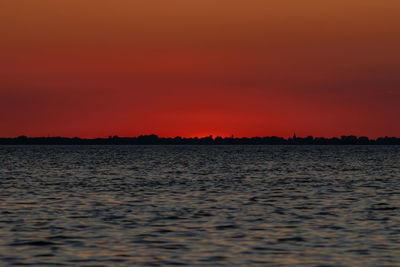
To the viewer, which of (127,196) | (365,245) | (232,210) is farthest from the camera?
(127,196)

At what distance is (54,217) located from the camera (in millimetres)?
35719

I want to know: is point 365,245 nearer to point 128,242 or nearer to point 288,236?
point 288,236

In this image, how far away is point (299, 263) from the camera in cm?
2334

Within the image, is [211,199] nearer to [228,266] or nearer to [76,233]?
[76,233]

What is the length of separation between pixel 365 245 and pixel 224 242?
16.4ft

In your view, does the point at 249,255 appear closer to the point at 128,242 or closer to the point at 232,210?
the point at 128,242

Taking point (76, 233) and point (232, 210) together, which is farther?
point (232, 210)

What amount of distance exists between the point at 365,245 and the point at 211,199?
2116 cm

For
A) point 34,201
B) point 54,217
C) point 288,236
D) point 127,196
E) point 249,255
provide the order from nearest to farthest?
point 249,255
point 288,236
point 54,217
point 34,201
point 127,196

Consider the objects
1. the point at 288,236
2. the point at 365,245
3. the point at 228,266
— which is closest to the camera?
the point at 228,266

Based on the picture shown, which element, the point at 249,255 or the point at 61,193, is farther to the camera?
the point at 61,193

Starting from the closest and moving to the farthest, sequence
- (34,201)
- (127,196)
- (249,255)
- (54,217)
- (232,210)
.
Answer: (249,255) → (54,217) → (232,210) → (34,201) → (127,196)

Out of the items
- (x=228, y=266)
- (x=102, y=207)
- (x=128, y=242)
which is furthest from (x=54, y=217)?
(x=228, y=266)

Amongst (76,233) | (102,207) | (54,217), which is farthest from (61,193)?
(76,233)
